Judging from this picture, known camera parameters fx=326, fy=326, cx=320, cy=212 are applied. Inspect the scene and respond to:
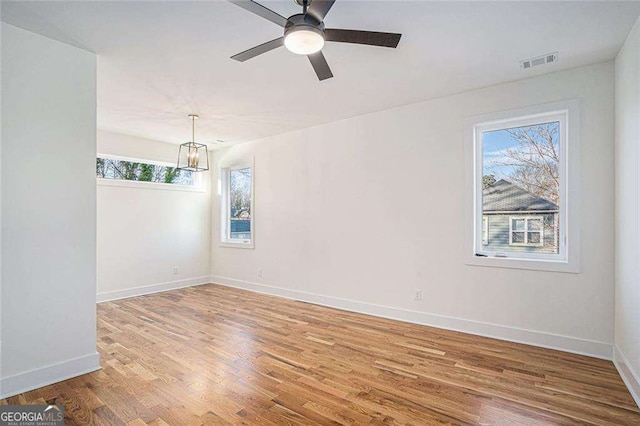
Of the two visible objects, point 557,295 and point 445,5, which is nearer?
point 445,5

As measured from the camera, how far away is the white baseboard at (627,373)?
88.0 inches

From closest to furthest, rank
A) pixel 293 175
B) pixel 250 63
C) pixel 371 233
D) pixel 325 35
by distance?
pixel 325 35 < pixel 250 63 < pixel 371 233 < pixel 293 175

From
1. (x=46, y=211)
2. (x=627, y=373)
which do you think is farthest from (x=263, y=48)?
(x=627, y=373)

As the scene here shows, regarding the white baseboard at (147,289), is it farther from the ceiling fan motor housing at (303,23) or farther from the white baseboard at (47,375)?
the ceiling fan motor housing at (303,23)

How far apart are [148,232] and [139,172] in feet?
3.39

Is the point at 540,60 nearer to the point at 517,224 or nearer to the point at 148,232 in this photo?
the point at 517,224

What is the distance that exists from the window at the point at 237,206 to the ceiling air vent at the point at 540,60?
167 inches

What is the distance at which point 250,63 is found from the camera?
9.86 ft

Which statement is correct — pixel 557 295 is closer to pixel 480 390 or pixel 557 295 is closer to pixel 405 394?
pixel 480 390

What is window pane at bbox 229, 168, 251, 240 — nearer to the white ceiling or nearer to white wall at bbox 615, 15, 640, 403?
the white ceiling

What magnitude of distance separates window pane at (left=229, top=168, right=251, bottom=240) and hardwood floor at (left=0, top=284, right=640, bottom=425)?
2.47 meters

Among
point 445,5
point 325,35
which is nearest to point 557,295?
point 445,5

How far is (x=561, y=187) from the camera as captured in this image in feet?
10.4

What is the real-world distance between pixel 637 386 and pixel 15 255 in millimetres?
4476
